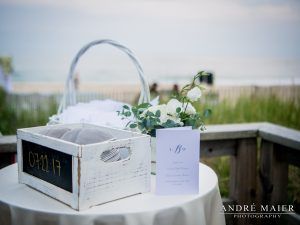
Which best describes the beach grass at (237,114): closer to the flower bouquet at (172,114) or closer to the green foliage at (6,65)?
the flower bouquet at (172,114)

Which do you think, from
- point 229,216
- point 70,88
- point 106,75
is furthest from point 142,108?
point 106,75

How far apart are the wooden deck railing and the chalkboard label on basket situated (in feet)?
3.63

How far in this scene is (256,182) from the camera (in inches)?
88.9

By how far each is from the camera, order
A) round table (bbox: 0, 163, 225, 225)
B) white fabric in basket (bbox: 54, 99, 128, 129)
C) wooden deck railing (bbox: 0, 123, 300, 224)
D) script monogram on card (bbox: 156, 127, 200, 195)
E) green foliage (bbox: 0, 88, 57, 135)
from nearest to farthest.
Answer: round table (bbox: 0, 163, 225, 225) → script monogram on card (bbox: 156, 127, 200, 195) → white fabric in basket (bbox: 54, 99, 128, 129) → wooden deck railing (bbox: 0, 123, 300, 224) → green foliage (bbox: 0, 88, 57, 135)

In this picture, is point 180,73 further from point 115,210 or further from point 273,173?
point 115,210

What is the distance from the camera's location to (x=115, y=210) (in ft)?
3.30

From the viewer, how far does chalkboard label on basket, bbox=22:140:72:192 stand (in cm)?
102

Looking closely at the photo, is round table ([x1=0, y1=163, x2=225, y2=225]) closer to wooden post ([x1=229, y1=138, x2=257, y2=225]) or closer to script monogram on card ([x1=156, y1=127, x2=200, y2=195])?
script monogram on card ([x1=156, y1=127, x2=200, y2=195])

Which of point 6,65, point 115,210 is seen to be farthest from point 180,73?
point 115,210

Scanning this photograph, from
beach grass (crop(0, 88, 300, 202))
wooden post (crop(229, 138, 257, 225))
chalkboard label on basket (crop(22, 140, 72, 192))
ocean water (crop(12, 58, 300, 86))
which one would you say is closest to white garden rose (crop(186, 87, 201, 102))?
chalkboard label on basket (crop(22, 140, 72, 192))

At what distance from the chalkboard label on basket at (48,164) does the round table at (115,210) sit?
6 cm

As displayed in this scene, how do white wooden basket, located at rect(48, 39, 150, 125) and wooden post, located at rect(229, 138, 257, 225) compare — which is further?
wooden post, located at rect(229, 138, 257, 225)

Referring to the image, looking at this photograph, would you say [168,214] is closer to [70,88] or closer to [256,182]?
[70,88]

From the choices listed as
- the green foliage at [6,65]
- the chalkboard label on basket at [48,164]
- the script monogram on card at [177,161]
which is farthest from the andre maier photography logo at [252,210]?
the green foliage at [6,65]
